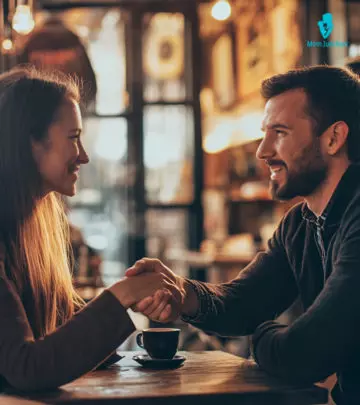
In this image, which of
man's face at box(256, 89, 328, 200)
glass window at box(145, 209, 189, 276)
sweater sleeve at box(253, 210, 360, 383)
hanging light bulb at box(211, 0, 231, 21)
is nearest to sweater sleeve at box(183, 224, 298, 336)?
man's face at box(256, 89, 328, 200)

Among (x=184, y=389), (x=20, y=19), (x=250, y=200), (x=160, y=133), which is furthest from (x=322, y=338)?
(x=250, y=200)

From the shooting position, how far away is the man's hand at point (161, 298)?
2.14 m

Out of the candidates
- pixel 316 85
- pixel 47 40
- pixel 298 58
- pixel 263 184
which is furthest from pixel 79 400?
pixel 263 184

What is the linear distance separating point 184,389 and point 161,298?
1.15 ft

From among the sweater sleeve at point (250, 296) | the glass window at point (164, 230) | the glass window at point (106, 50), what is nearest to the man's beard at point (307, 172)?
the sweater sleeve at point (250, 296)

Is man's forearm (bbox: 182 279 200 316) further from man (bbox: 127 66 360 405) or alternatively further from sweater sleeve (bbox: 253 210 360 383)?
sweater sleeve (bbox: 253 210 360 383)

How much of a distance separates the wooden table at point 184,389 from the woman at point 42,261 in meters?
0.07

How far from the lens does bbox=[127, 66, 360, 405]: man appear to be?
2254mm

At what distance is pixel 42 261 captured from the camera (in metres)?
2.20

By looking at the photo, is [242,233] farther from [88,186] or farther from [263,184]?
[88,186]

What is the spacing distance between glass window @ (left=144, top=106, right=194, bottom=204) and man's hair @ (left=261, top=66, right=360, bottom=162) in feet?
17.9

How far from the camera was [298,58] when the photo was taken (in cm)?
722

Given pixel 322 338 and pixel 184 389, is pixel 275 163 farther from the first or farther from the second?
pixel 184 389

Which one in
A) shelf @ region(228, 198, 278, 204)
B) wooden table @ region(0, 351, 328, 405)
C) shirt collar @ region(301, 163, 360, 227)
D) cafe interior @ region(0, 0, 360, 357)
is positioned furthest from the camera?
shelf @ region(228, 198, 278, 204)
